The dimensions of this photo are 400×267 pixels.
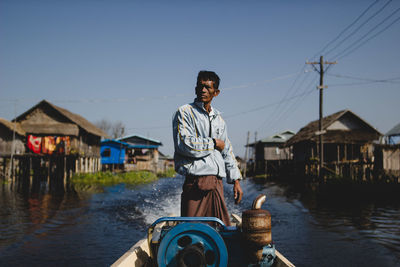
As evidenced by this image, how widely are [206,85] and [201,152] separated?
2.06 feet

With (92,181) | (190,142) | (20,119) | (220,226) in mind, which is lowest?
(92,181)

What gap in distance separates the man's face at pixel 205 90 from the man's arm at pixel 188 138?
161mm

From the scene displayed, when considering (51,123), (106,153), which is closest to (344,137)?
(51,123)

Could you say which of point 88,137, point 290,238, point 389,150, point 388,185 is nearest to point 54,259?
point 290,238

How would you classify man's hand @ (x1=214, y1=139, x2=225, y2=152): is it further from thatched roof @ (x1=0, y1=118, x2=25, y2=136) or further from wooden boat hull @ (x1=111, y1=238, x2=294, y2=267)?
thatched roof @ (x1=0, y1=118, x2=25, y2=136)

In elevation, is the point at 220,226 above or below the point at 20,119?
below

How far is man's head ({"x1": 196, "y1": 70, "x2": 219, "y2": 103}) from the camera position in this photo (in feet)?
10.1

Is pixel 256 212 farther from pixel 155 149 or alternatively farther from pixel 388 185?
pixel 155 149

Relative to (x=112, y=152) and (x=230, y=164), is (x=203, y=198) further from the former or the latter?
(x=112, y=152)

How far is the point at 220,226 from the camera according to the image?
2781mm

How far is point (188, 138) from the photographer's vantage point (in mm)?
2869

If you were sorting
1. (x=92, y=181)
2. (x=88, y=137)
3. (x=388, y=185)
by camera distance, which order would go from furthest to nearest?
(x=88, y=137)
(x=92, y=181)
(x=388, y=185)

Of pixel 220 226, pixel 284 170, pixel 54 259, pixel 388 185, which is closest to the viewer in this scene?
pixel 220 226

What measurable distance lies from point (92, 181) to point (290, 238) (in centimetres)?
2088
